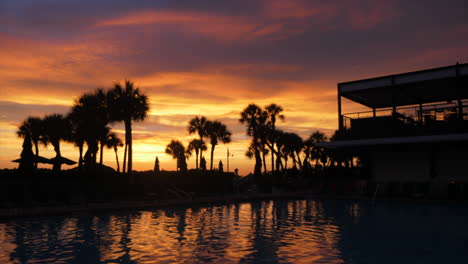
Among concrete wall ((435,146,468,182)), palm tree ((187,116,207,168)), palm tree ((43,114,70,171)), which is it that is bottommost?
concrete wall ((435,146,468,182))

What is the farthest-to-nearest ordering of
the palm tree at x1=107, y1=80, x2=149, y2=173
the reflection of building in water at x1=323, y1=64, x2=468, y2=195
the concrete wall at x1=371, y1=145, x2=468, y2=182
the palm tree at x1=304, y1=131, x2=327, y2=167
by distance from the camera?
the palm tree at x1=304, y1=131, x2=327, y2=167
the palm tree at x1=107, y1=80, x2=149, y2=173
the concrete wall at x1=371, y1=145, x2=468, y2=182
the reflection of building in water at x1=323, y1=64, x2=468, y2=195

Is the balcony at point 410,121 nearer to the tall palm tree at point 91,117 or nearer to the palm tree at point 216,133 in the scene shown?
the tall palm tree at point 91,117

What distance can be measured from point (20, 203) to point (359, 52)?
22532mm

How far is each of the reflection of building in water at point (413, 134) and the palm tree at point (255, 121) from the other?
31.7 meters

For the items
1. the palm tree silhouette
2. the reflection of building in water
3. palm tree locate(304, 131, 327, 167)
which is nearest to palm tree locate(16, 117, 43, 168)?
the palm tree silhouette

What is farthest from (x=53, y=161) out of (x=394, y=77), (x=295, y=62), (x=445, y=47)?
(x=445, y=47)

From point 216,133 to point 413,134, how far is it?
147 ft

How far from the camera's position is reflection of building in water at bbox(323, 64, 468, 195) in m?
25.2

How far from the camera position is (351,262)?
9.26 metres

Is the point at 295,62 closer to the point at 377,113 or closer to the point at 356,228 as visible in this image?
the point at 377,113

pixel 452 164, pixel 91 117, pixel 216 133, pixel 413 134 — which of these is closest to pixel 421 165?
pixel 452 164

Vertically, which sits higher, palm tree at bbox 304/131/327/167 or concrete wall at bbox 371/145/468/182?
palm tree at bbox 304/131/327/167

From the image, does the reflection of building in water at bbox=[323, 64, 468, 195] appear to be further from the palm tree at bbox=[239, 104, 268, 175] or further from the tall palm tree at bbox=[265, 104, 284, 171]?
the tall palm tree at bbox=[265, 104, 284, 171]

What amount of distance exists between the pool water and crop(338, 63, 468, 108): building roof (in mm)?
9273
